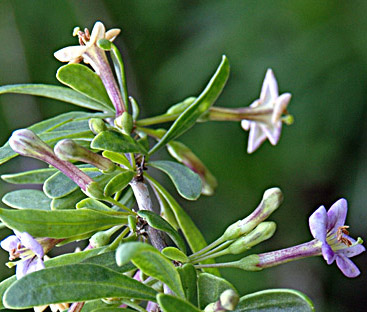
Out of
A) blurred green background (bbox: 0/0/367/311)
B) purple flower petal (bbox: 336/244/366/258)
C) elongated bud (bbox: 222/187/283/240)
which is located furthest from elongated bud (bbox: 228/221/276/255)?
blurred green background (bbox: 0/0/367/311)

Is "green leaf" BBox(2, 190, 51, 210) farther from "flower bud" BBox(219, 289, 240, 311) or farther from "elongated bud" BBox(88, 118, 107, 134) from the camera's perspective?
"flower bud" BBox(219, 289, 240, 311)

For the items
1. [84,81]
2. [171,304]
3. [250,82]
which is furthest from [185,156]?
[250,82]

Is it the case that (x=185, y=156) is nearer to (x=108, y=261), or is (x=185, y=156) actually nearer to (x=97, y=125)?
(x=97, y=125)

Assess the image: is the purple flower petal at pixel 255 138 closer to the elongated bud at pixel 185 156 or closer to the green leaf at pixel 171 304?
the elongated bud at pixel 185 156

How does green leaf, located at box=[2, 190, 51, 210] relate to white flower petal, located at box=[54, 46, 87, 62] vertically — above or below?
below

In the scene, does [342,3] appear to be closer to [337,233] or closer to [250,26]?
[250,26]

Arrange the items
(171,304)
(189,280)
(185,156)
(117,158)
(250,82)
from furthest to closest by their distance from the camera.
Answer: (250,82)
(185,156)
(117,158)
(189,280)
(171,304)
